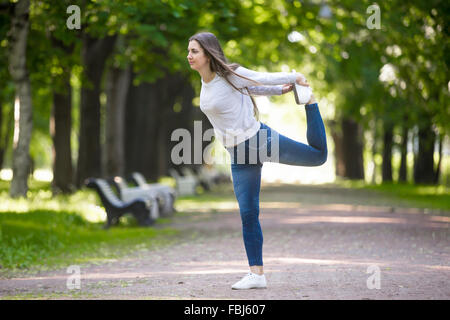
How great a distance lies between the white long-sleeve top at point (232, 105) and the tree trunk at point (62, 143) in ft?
45.7

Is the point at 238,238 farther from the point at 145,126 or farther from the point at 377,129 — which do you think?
the point at 377,129

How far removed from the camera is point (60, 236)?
456 inches

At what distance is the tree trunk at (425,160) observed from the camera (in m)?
27.7

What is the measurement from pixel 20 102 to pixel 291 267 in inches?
306

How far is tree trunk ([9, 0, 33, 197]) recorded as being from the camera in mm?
13773

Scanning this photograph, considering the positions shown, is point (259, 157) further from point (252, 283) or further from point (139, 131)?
point (139, 131)

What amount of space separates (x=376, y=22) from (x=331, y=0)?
13.6ft

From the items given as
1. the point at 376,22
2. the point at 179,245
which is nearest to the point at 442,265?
the point at 179,245

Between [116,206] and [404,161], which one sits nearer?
[116,206]

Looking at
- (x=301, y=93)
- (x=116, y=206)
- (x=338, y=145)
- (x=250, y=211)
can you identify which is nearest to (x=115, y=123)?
(x=116, y=206)

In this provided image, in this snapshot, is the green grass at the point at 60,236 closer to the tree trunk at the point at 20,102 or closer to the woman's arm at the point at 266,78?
the tree trunk at the point at 20,102

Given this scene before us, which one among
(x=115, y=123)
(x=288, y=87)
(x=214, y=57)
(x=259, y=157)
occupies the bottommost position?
(x=259, y=157)

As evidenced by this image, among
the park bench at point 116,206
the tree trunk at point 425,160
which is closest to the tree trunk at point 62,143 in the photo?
the park bench at point 116,206

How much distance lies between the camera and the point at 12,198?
1409 centimetres
